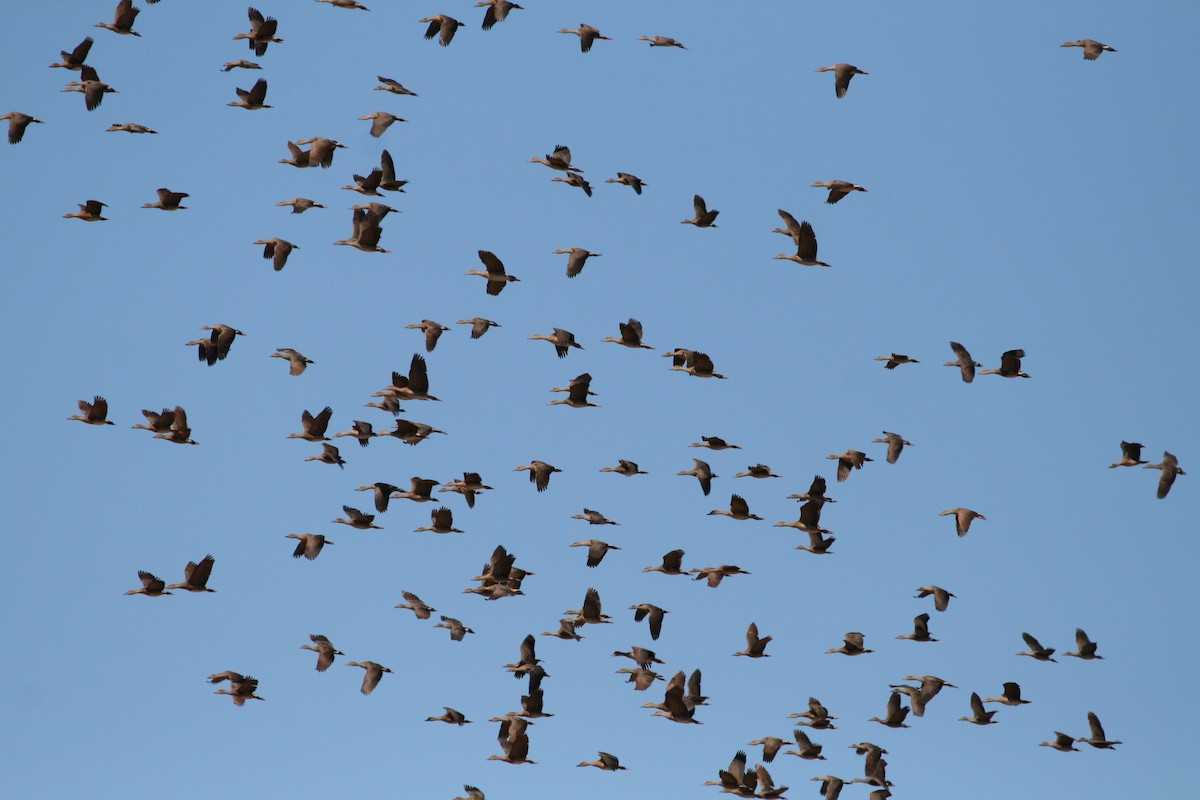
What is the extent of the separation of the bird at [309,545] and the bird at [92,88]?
32.9 feet

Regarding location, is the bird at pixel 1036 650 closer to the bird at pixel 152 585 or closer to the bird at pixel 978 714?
the bird at pixel 978 714

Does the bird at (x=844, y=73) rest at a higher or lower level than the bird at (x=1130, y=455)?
higher

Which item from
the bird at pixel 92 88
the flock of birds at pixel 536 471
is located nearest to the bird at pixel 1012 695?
the flock of birds at pixel 536 471

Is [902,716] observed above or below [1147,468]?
below

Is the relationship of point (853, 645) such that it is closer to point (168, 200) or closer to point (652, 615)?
point (652, 615)

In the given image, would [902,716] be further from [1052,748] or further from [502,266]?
[502,266]

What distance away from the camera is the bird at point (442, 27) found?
1911 inches

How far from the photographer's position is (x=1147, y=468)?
52906mm

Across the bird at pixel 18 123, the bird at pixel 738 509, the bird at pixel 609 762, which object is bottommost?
the bird at pixel 609 762

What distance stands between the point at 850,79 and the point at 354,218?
10945mm

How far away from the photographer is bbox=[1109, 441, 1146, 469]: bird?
175 feet

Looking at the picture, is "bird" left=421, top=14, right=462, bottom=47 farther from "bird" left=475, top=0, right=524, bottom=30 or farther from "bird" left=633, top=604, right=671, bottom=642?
"bird" left=633, top=604, right=671, bottom=642

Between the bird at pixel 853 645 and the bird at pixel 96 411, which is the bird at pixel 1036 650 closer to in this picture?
the bird at pixel 853 645

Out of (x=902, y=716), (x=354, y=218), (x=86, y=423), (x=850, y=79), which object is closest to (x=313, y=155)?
(x=354, y=218)
